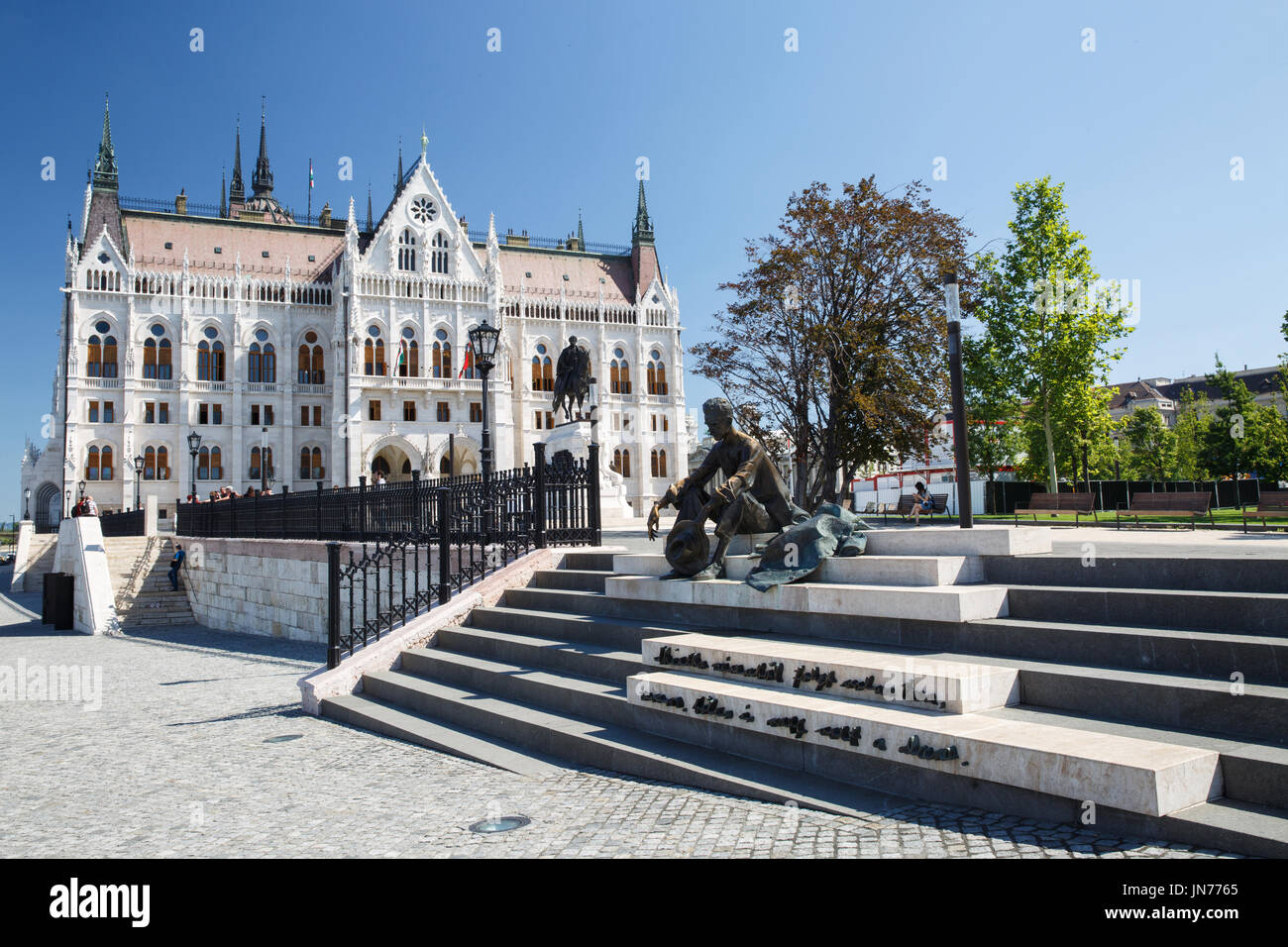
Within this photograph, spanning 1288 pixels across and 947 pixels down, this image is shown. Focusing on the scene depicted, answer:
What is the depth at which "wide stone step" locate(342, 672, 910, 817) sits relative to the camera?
4824mm

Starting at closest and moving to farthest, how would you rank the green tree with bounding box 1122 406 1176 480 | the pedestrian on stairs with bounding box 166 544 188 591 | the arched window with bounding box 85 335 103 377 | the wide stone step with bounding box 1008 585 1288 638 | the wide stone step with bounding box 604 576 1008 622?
1. the wide stone step with bounding box 1008 585 1288 638
2. the wide stone step with bounding box 604 576 1008 622
3. the pedestrian on stairs with bounding box 166 544 188 591
4. the arched window with bounding box 85 335 103 377
5. the green tree with bounding box 1122 406 1176 480

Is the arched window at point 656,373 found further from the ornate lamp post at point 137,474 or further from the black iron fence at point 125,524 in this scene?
the black iron fence at point 125,524

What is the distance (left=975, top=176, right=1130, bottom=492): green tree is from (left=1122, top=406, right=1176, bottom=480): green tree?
3324cm

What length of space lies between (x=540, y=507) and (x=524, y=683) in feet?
15.9

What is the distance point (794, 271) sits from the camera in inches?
862

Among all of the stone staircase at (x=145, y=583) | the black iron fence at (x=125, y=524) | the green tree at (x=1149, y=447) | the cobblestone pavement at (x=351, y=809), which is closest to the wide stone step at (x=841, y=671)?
the cobblestone pavement at (x=351, y=809)

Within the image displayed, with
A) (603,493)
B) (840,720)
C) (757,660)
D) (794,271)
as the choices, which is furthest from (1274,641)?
(603,493)

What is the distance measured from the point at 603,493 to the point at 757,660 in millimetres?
20808

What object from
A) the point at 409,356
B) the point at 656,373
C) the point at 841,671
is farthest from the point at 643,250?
the point at 841,671

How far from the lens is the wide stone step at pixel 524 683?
22.1 feet

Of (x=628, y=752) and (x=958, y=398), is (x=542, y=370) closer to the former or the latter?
(x=958, y=398)

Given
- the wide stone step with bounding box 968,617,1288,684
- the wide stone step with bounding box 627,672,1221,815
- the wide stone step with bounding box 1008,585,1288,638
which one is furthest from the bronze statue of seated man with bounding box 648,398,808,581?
the wide stone step with bounding box 968,617,1288,684

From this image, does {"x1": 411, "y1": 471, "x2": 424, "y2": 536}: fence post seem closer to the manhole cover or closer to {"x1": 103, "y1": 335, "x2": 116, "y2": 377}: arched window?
the manhole cover
